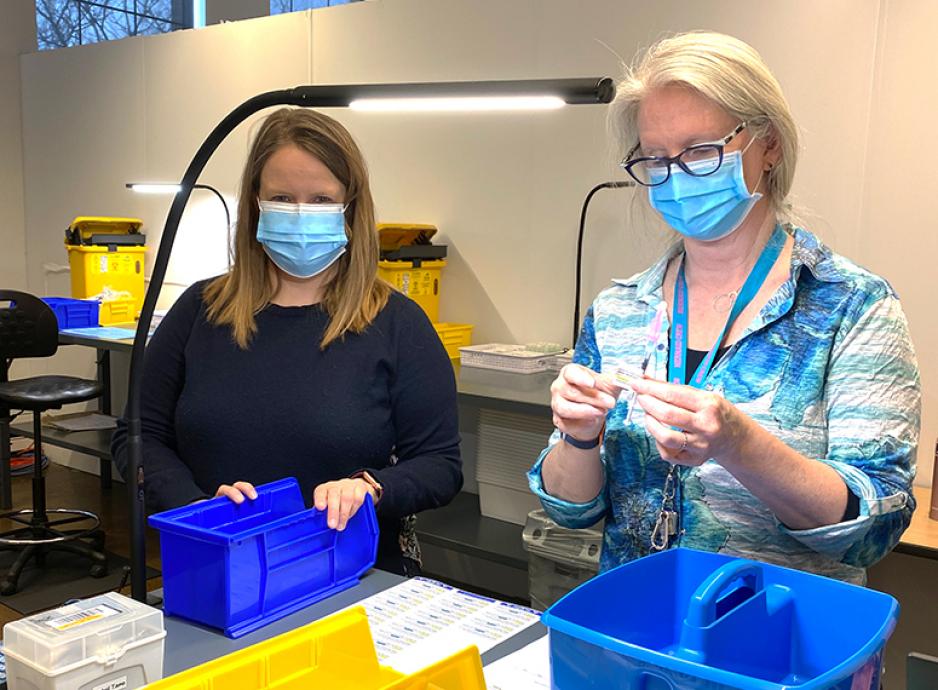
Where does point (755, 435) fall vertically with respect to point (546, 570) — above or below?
above

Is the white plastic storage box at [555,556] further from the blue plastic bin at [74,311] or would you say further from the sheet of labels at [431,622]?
the blue plastic bin at [74,311]

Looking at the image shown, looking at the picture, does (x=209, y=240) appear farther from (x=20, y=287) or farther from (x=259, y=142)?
(x=259, y=142)

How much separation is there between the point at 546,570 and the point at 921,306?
1470 millimetres

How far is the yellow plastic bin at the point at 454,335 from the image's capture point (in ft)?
12.1

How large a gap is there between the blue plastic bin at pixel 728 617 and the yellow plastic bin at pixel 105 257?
13.6 feet

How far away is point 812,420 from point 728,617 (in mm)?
400

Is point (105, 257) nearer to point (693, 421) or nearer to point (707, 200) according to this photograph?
point (707, 200)

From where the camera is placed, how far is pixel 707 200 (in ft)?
4.40

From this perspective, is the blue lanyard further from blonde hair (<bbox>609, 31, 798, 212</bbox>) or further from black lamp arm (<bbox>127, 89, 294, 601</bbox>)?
black lamp arm (<bbox>127, 89, 294, 601</bbox>)

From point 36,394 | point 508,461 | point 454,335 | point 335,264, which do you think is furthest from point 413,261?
point 335,264

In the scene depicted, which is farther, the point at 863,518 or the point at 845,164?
the point at 845,164

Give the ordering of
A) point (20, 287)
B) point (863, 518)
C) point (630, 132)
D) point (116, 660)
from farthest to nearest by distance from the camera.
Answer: point (20, 287) → point (630, 132) → point (863, 518) → point (116, 660)

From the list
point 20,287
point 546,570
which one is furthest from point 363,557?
point 20,287

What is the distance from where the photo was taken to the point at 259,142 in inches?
73.7
